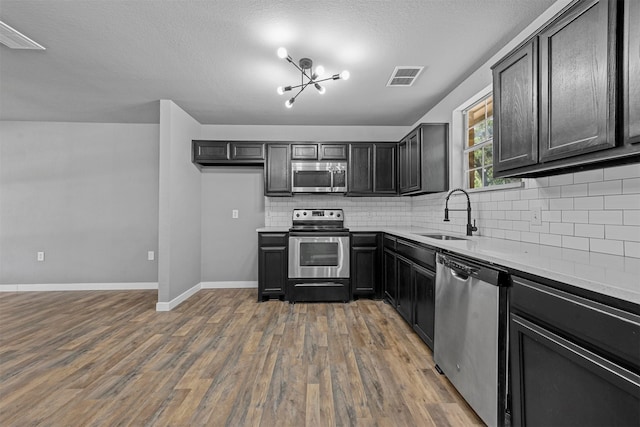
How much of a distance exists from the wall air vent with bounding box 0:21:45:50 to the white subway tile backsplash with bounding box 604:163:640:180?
3.93 meters

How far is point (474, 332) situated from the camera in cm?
157

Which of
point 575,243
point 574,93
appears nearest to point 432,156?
point 575,243

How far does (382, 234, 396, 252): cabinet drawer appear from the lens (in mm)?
3238

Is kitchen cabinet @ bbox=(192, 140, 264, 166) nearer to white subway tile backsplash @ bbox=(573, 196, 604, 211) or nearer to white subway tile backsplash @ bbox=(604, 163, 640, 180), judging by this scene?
white subway tile backsplash @ bbox=(573, 196, 604, 211)

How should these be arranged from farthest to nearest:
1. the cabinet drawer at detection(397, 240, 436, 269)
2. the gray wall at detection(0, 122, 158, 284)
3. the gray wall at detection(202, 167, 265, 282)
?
the gray wall at detection(202, 167, 265, 282) < the gray wall at detection(0, 122, 158, 284) < the cabinet drawer at detection(397, 240, 436, 269)

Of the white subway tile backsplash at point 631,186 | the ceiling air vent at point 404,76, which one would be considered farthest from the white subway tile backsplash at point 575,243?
the ceiling air vent at point 404,76

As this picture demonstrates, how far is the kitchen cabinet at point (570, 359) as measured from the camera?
847mm

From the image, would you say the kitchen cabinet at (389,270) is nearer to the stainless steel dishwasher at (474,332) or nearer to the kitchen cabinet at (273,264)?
the stainless steel dishwasher at (474,332)

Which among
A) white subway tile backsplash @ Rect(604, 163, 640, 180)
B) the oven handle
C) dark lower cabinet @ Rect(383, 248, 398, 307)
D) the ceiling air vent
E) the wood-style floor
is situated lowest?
the wood-style floor

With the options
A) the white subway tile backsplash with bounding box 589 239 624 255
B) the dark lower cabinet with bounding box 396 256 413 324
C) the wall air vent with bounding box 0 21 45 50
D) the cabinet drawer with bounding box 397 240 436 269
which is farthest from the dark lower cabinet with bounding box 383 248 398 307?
the wall air vent with bounding box 0 21 45 50

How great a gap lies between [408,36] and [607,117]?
4.76 ft

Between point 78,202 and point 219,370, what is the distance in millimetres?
3860

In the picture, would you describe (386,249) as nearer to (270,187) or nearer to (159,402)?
(270,187)

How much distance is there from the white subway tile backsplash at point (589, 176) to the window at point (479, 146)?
2.46 feet
